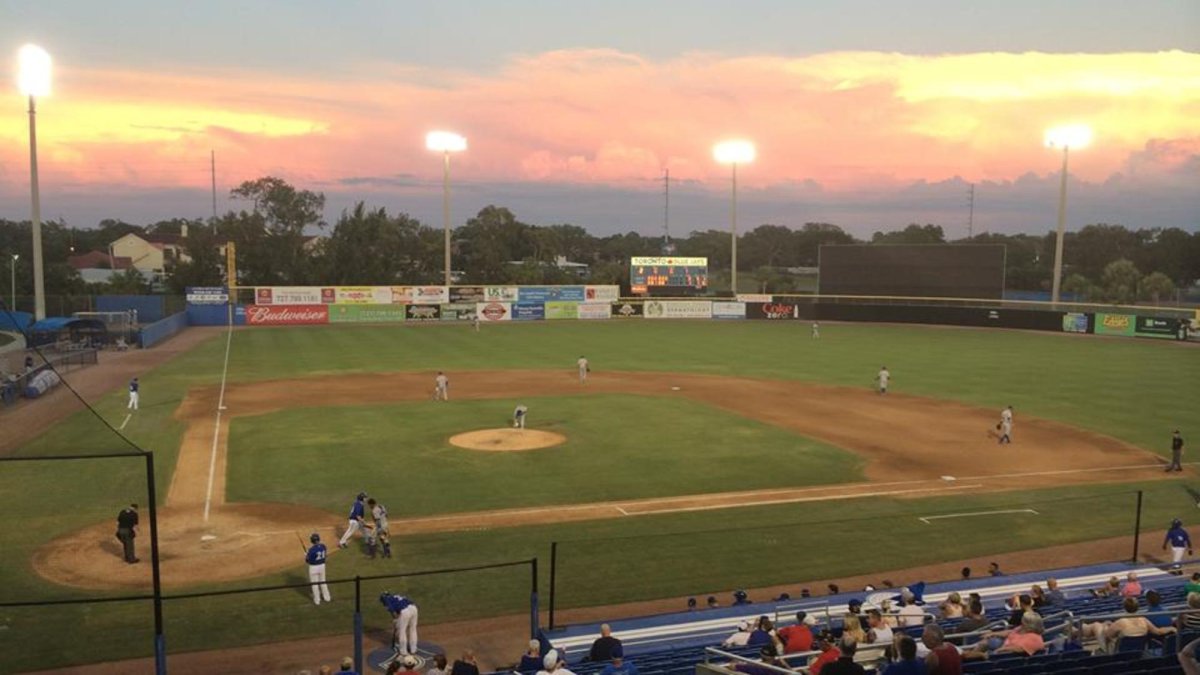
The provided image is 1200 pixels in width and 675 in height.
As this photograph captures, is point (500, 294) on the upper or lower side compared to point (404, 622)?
upper

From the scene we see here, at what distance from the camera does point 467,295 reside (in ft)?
262

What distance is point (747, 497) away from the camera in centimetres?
2291

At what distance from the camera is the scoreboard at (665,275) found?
84.1 meters

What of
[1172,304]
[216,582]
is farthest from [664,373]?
[1172,304]

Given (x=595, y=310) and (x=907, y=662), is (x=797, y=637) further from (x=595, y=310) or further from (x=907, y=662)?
(x=595, y=310)

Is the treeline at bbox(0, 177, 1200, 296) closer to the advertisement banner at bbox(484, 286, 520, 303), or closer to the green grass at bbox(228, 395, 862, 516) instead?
the advertisement banner at bbox(484, 286, 520, 303)

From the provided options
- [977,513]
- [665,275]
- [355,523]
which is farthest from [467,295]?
[977,513]

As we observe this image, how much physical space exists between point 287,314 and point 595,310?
28.1 meters

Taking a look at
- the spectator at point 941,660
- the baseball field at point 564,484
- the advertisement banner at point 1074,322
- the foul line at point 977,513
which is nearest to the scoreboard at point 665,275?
the advertisement banner at point 1074,322

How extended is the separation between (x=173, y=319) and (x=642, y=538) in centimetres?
6112

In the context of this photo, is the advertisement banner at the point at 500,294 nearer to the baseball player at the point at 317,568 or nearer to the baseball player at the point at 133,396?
the baseball player at the point at 133,396

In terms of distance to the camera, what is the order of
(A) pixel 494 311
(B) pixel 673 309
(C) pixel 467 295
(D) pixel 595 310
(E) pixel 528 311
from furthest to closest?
(B) pixel 673 309
(D) pixel 595 310
(E) pixel 528 311
(A) pixel 494 311
(C) pixel 467 295

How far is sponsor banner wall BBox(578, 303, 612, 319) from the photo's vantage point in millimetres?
85125

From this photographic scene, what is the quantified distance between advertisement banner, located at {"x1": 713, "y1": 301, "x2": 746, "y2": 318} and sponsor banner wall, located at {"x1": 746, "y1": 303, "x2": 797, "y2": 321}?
1.95 ft
